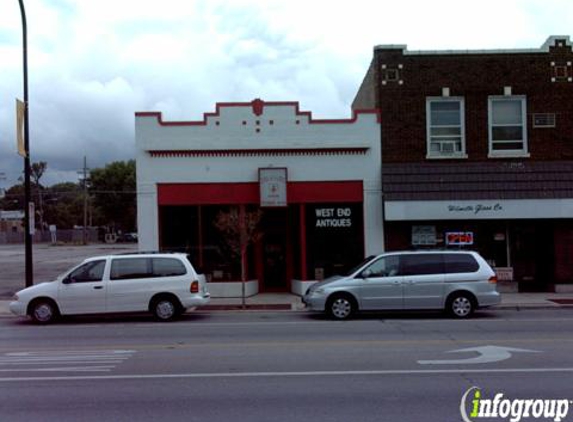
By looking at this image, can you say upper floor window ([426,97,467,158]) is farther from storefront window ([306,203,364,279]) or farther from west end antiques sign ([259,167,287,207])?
west end antiques sign ([259,167,287,207])

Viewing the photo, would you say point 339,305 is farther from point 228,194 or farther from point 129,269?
point 228,194

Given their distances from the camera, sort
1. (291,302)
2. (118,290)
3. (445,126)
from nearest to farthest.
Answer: (118,290)
(291,302)
(445,126)

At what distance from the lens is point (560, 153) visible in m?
19.5

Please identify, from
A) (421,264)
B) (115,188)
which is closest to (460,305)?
(421,264)

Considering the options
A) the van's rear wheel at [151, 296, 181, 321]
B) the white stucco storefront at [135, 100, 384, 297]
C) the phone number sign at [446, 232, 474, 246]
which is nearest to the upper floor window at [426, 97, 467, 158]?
the white stucco storefront at [135, 100, 384, 297]

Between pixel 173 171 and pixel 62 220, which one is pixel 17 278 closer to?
pixel 173 171

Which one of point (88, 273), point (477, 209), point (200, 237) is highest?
point (477, 209)

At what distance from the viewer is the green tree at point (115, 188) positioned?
76500 millimetres

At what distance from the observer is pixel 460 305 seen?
14477mm

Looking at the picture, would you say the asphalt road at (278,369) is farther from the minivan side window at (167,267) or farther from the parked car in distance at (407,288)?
the minivan side window at (167,267)

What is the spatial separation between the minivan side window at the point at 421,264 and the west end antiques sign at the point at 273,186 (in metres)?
5.35

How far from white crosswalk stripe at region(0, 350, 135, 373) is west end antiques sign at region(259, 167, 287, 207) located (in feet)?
30.2

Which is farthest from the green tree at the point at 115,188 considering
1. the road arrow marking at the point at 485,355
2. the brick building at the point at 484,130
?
the road arrow marking at the point at 485,355

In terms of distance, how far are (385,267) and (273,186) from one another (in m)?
5.58
